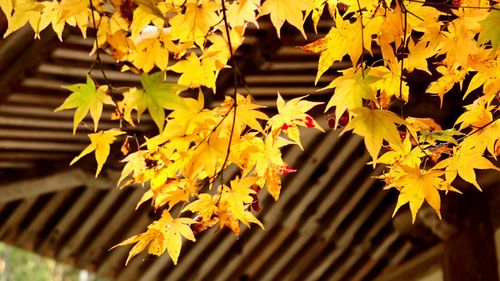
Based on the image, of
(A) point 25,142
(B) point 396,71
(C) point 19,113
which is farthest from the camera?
(A) point 25,142

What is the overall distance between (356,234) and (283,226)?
1.26 feet

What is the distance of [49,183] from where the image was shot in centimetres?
360

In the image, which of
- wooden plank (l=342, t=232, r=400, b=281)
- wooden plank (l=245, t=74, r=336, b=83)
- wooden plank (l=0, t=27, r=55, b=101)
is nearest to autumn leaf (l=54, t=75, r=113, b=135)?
wooden plank (l=0, t=27, r=55, b=101)

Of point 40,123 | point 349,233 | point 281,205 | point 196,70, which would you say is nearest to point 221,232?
point 281,205

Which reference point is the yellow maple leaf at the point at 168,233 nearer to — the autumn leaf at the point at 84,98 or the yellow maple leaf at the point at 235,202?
the yellow maple leaf at the point at 235,202

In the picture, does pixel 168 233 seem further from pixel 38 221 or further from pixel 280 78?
pixel 38 221

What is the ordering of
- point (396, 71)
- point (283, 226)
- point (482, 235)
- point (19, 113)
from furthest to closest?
point (283, 226), point (482, 235), point (19, 113), point (396, 71)

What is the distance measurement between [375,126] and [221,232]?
3114 millimetres

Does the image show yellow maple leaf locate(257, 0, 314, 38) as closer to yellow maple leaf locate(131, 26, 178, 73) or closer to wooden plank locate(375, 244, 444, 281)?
yellow maple leaf locate(131, 26, 178, 73)

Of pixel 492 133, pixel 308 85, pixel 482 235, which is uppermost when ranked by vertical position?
pixel 492 133

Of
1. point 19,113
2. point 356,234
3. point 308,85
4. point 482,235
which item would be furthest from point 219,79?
point 356,234

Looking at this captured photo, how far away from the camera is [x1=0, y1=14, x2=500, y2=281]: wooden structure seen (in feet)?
9.88

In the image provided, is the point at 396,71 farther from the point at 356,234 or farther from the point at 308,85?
the point at 356,234

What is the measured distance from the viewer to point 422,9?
152 centimetres
